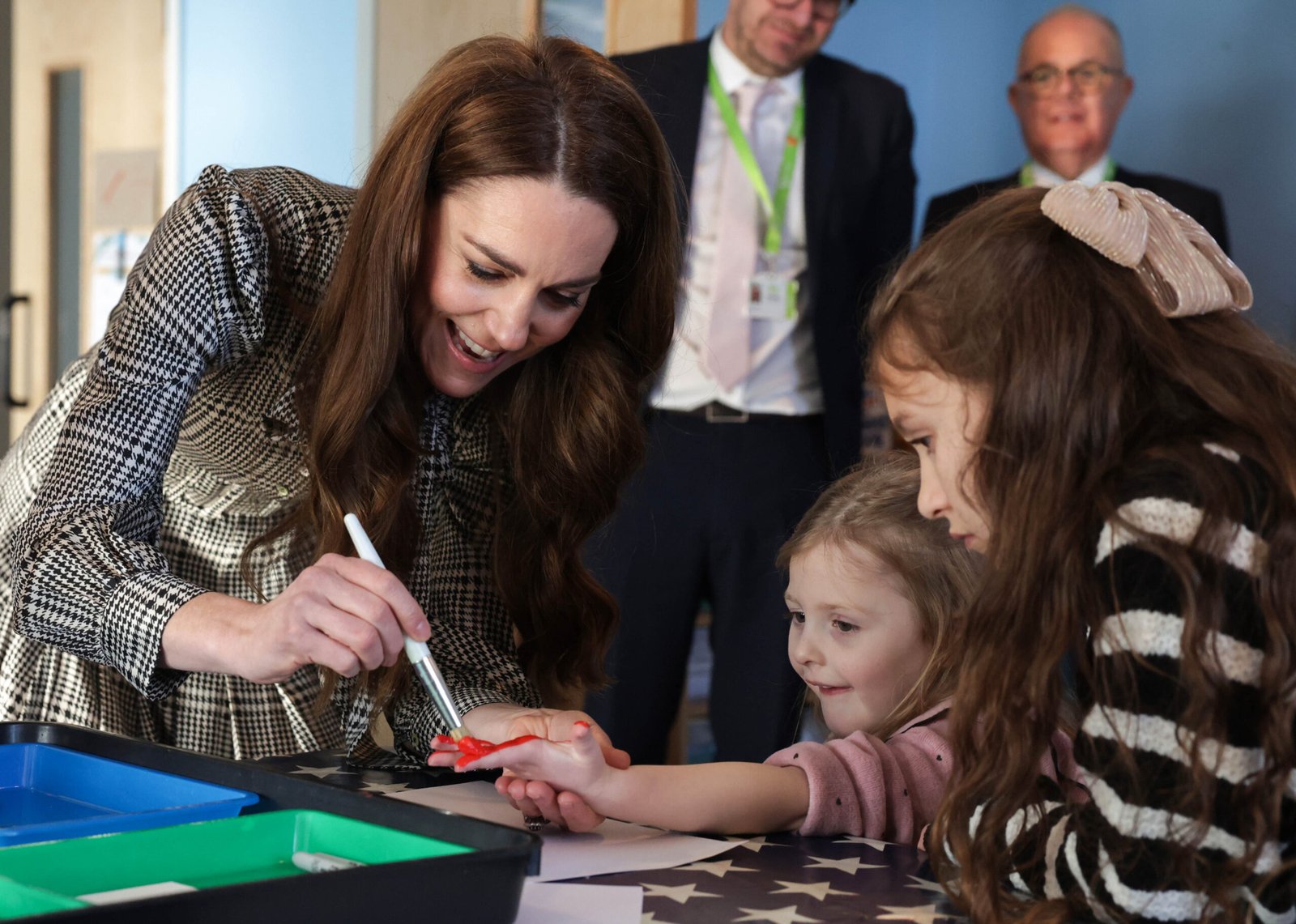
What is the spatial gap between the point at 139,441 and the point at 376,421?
0.69 feet

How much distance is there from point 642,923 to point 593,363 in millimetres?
746

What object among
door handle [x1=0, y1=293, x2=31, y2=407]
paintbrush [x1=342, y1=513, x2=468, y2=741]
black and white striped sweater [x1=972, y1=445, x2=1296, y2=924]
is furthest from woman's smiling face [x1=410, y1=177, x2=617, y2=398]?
door handle [x1=0, y1=293, x2=31, y2=407]

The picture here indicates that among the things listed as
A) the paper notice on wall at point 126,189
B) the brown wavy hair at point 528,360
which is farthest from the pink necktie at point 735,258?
the paper notice on wall at point 126,189

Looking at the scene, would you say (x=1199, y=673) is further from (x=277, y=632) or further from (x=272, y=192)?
(x=272, y=192)

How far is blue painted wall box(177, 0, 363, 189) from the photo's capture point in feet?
11.6

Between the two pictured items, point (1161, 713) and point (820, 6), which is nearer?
point (1161, 713)

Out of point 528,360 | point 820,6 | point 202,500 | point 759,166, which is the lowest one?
point 202,500

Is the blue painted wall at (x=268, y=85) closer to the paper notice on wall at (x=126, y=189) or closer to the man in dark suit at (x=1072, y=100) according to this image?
the paper notice on wall at (x=126, y=189)

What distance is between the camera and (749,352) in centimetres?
246

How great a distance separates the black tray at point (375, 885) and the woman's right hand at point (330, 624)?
0.13 metres

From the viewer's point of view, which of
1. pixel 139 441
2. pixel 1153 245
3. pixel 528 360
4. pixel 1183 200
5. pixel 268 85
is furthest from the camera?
pixel 268 85

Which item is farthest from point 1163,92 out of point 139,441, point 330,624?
point 330,624

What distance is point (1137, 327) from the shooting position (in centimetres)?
88

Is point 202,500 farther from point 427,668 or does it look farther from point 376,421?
point 427,668
